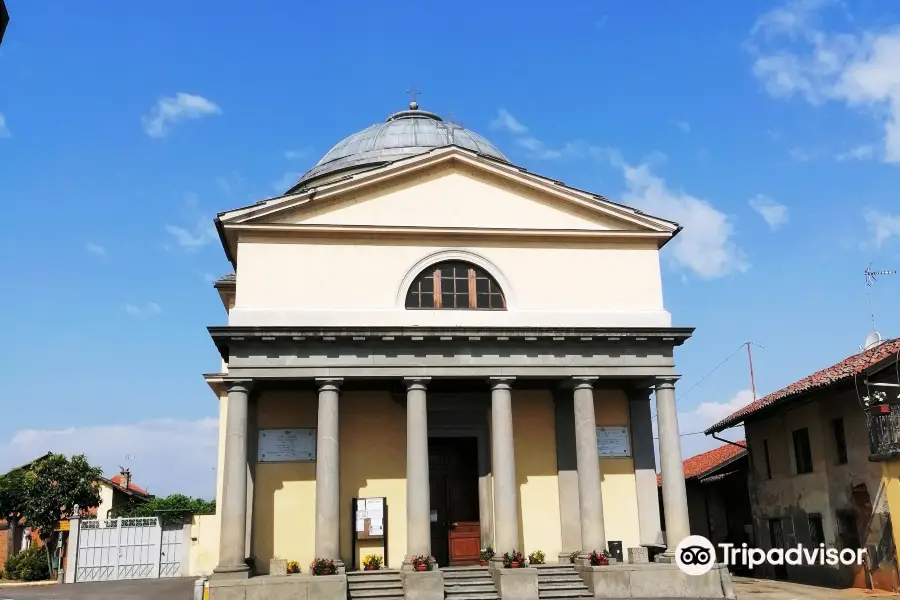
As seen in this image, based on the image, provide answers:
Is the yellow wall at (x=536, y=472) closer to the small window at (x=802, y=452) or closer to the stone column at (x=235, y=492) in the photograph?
the stone column at (x=235, y=492)

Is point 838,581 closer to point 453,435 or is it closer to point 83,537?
point 453,435

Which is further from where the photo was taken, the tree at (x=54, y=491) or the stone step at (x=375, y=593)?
the tree at (x=54, y=491)

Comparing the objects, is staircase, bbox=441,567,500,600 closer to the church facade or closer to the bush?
the church facade

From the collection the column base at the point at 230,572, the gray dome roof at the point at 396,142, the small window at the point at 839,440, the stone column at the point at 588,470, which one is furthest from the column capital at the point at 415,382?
the small window at the point at 839,440

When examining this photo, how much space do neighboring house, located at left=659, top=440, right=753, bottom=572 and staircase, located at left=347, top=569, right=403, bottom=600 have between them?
1221 centimetres

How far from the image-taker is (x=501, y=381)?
19.1 m

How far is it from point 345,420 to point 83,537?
12.1 meters

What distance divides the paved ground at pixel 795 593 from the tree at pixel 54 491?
24.0m

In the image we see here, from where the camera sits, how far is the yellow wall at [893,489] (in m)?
18.3

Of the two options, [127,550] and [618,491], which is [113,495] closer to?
[127,550]

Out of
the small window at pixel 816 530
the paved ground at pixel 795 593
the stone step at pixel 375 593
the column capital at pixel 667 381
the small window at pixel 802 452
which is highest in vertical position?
the column capital at pixel 667 381

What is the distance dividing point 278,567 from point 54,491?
55.6ft

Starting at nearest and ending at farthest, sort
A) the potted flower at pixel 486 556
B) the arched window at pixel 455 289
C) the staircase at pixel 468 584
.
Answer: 1. the staircase at pixel 468 584
2. the potted flower at pixel 486 556
3. the arched window at pixel 455 289

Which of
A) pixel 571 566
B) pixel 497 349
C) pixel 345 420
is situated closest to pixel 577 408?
pixel 497 349
